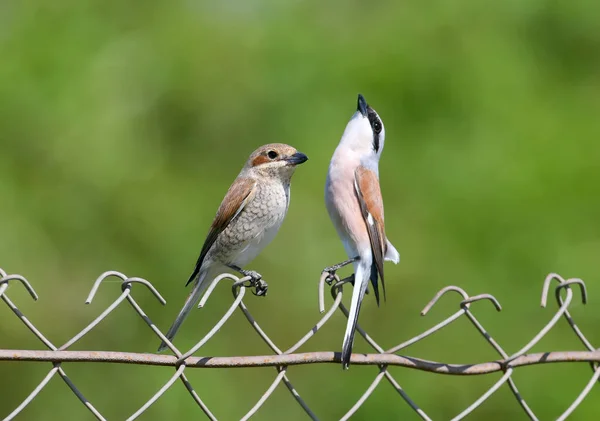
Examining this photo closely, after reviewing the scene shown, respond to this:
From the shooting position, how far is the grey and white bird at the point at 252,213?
3064mm

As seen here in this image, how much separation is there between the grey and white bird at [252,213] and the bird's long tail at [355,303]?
0.43 meters

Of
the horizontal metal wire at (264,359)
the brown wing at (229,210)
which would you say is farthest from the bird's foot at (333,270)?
the brown wing at (229,210)

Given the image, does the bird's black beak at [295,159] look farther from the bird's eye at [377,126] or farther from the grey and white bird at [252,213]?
the bird's eye at [377,126]

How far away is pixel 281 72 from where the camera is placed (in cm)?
450

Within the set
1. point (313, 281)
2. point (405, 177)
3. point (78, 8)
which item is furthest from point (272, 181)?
point (78, 8)

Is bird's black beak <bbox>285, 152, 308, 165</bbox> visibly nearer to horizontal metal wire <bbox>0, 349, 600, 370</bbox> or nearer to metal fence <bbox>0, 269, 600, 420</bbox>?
metal fence <bbox>0, 269, 600, 420</bbox>

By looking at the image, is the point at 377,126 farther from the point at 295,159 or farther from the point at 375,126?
the point at 295,159

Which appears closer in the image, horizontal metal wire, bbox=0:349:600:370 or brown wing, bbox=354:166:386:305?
horizontal metal wire, bbox=0:349:600:370

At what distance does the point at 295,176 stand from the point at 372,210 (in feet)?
3.95

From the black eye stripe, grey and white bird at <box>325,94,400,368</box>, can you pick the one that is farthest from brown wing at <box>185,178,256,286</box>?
the black eye stripe

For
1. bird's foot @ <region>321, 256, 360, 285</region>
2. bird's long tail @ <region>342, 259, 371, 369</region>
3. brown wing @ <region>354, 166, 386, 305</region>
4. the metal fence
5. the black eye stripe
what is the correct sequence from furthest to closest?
the black eye stripe → brown wing @ <region>354, 166, 386, 305</region> → bird's foot @ <region>321, 256, 360, 285</region> → bird's long tail @ <region>342, 259, 371, 369</region> → the metal fence

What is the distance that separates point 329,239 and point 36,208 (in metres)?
1.25

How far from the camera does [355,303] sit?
2.40 meters

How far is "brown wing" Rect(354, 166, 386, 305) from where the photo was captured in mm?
2725
